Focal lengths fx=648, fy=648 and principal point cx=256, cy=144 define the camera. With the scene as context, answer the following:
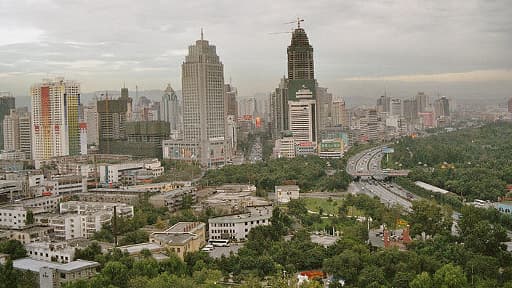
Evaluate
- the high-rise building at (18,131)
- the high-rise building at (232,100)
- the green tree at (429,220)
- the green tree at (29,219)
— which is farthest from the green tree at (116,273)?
the high-rise building at (232,100)

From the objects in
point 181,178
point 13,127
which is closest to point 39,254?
point 181,178

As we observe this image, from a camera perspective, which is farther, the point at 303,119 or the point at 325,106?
the point at 325,106

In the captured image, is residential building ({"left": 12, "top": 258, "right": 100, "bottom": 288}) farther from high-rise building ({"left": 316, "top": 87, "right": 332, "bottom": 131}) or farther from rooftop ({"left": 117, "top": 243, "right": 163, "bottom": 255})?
high-rise building ({"left": 316, "top": 87, "right": 332, "bottom": 131})

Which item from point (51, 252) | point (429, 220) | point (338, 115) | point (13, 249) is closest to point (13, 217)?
point (13, 249)

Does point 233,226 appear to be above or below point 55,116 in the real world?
below

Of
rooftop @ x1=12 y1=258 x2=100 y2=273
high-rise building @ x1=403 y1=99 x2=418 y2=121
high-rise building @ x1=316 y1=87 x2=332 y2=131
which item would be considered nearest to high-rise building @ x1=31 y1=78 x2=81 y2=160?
high-rise building @ x1=316 y1=87 x2=332 y2=131

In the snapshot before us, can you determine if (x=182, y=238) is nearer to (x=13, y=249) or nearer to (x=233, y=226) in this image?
(x=233, y=226)
